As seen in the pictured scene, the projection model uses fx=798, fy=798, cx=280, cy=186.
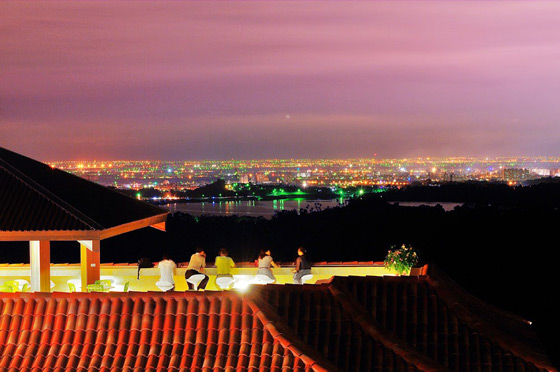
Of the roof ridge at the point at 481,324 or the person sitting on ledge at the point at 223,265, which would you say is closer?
the roof ridge at the point at 481,324

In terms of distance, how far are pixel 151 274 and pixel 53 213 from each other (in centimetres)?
332

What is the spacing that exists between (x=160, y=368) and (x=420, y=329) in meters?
4.15

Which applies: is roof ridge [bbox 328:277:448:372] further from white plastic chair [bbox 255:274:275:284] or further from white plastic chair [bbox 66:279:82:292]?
white plastic chair [bbox 66:279:82:292]

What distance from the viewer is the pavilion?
40.4 feet

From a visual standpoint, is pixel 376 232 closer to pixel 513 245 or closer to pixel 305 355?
pixel 513 245

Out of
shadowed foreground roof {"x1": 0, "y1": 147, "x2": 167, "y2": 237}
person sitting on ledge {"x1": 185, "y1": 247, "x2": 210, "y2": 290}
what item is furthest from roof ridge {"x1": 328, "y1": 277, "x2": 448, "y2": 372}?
shadowed foreground roof {"x1": 0, "y1": 147, "x2": 167, "y2": 237}

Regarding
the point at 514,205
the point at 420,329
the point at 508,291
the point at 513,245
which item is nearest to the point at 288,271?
the point at 420,329

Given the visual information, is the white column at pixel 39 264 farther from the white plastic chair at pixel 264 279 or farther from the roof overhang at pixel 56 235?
the white plastic chair at pixel 264 279

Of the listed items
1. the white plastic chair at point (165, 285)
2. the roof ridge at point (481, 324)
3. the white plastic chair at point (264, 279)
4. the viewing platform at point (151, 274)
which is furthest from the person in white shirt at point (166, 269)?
the roof ridge at point (481, 324)

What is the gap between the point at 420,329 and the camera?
12.0m

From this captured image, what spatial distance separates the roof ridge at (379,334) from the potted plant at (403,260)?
2.65m

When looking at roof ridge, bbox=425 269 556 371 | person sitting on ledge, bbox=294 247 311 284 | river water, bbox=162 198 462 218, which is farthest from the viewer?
river water, bbox=162 198 462 218

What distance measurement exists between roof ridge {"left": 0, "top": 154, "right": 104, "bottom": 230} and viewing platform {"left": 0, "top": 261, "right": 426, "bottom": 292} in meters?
2.35

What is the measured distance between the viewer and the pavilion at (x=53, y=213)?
12.3 metres
